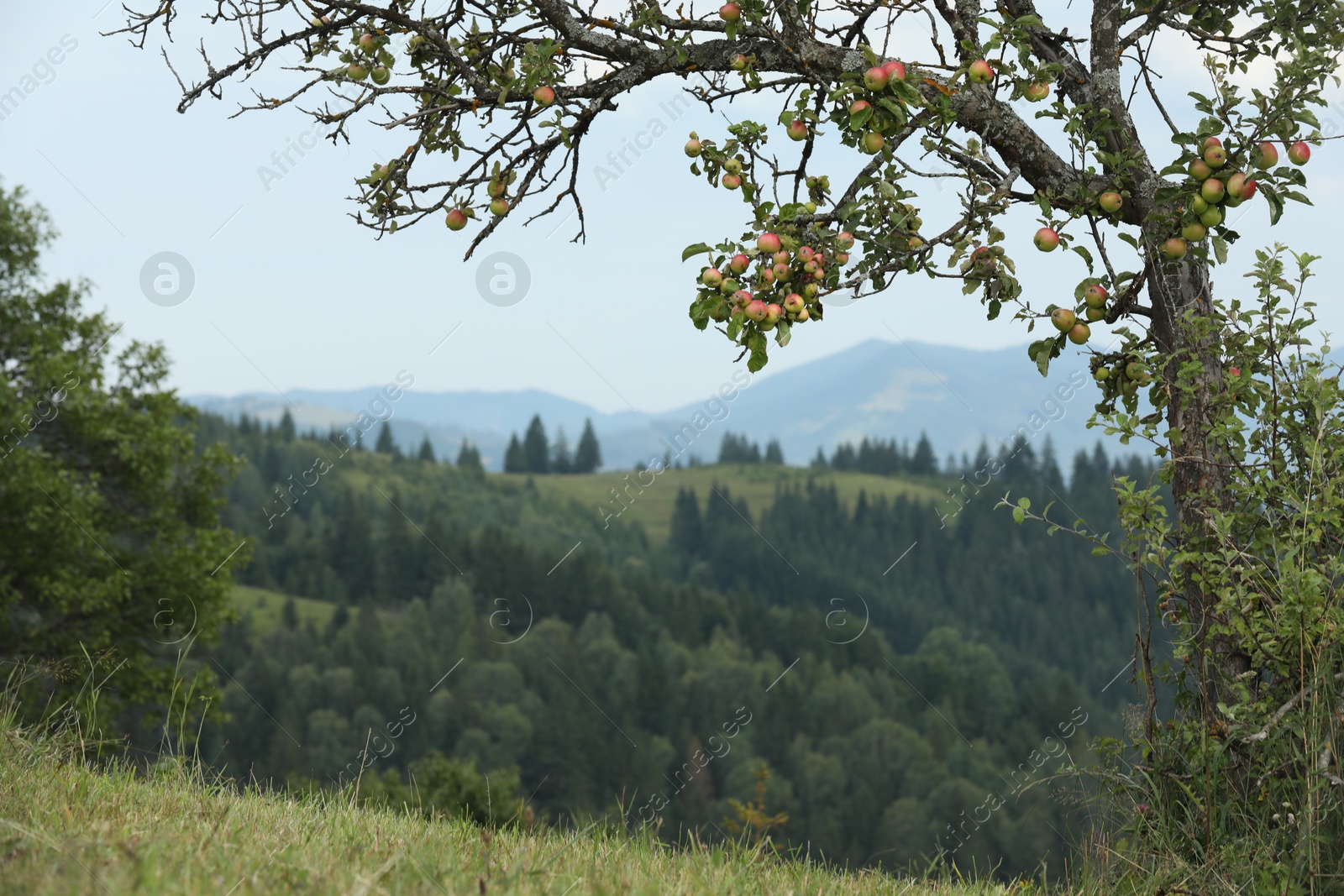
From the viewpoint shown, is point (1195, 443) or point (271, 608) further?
point (271, 608)

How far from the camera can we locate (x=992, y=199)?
5438 millimetres

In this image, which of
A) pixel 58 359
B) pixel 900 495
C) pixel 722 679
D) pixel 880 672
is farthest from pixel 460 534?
pixel 58 359

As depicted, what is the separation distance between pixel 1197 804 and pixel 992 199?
3.04m

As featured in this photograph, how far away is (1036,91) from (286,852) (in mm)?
4996

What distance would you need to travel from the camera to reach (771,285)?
203 inches

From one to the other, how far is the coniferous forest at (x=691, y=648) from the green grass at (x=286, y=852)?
68853 millimetres

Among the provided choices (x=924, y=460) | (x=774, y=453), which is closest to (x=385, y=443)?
(x=774, y=453)

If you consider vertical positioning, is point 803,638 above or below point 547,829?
below

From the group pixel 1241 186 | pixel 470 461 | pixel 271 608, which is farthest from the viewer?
pixel 470 461

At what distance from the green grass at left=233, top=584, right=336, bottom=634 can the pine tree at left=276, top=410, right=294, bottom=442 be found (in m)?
25.8

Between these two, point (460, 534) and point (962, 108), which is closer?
point (962, 108)

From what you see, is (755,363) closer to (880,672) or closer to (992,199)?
(992,199)

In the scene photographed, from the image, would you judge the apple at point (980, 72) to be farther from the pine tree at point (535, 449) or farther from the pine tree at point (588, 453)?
the pine tree at point (588, 453)

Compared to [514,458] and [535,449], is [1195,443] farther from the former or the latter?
[535,449]
